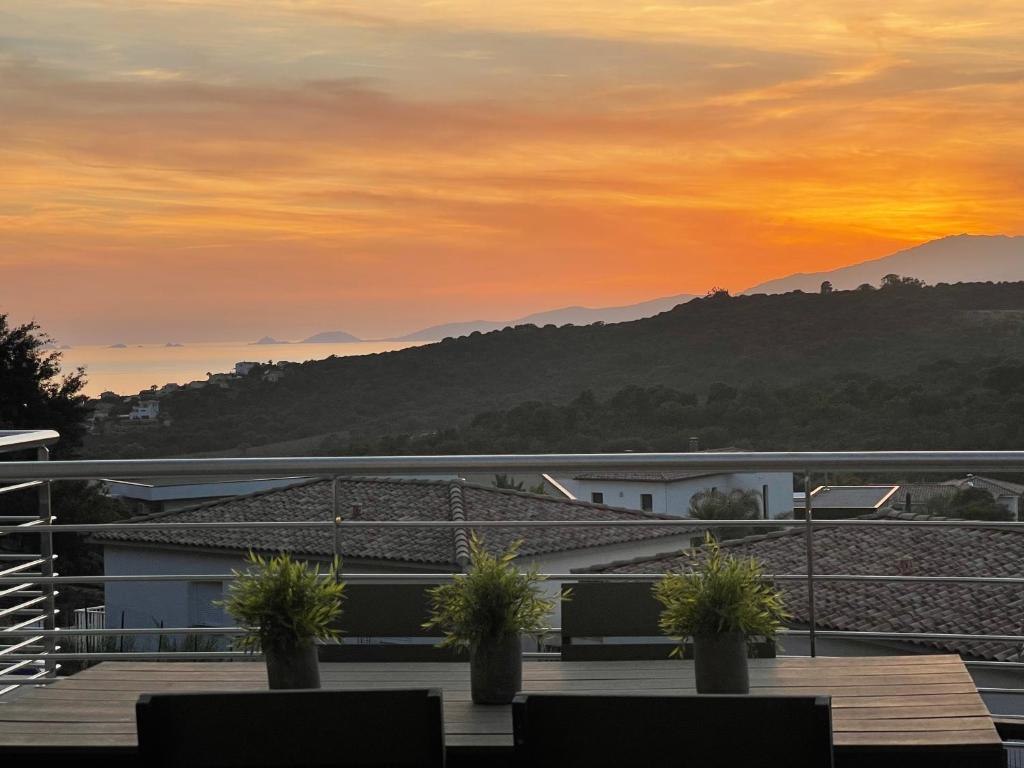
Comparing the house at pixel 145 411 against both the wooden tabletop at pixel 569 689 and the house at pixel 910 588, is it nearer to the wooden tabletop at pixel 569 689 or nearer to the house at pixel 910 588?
the house at pixel 910 588

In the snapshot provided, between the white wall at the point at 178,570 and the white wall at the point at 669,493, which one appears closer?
the white wall at the point at 178,570

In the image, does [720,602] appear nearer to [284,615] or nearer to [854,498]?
[284,615]

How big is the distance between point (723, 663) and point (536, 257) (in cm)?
3092

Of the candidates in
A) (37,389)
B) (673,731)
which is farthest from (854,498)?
(673,731)

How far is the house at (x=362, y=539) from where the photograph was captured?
77.4 feet

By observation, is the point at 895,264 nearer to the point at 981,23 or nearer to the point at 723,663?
the point at 981,23

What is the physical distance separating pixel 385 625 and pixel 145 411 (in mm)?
26270

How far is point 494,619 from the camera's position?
267 cm

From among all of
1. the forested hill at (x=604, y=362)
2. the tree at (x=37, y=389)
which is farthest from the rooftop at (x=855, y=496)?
the tree at (x=37, y=389)

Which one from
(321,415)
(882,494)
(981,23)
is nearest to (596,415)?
(321,415)

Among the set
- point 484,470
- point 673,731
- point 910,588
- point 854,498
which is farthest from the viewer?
point 854,498

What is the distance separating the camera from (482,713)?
2.54 m

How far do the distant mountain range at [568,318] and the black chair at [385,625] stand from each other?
91.4 feet

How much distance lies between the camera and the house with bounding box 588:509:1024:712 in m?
19.2
